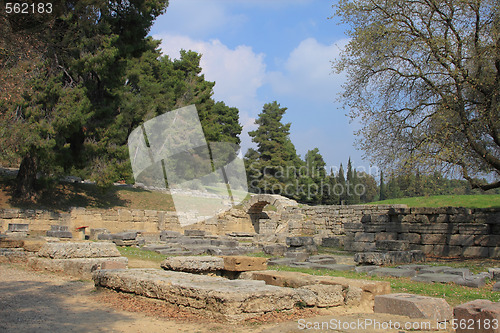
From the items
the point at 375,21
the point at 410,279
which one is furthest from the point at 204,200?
the point at 410,279

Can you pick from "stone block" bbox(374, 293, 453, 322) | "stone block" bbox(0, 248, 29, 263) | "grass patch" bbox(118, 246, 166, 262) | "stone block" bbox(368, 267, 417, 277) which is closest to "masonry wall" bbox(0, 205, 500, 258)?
"grass patch" bbox(118, 246, 166, 262)

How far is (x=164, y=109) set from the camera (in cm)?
3494

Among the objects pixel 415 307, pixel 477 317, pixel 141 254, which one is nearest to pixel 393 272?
pixel 415 307

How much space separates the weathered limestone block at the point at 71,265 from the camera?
8.69 meters

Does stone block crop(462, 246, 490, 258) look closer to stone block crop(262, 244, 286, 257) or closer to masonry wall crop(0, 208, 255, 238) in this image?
stone block crop(262, 244, 286, 257)

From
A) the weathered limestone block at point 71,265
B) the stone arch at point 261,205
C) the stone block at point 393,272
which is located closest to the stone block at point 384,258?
the stone block at point 393,272

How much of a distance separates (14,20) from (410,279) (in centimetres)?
1005

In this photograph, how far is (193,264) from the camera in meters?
7.95

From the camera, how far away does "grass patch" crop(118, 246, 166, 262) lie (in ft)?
41.6

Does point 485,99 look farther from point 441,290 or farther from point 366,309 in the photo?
point 366,309

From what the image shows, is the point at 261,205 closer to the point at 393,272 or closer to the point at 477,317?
the point at 393,272

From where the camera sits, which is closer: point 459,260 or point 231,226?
point 459,260

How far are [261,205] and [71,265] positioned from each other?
834 inches

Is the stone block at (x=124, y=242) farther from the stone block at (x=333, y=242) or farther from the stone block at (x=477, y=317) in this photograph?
the stone block at (x=477, y=317)
